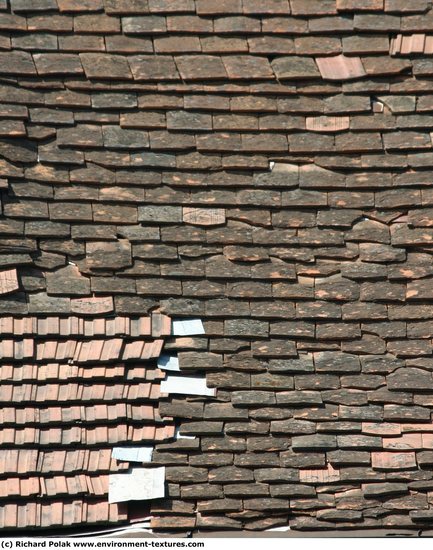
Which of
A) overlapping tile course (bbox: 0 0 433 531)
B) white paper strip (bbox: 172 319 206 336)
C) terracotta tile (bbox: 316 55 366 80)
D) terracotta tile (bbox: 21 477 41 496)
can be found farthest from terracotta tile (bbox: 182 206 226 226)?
terracotta tile (bbox: 21 477 41 496)

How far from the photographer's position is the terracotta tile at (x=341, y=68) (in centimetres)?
590

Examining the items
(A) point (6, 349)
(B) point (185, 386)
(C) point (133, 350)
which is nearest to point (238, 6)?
(C) point (133, 350)

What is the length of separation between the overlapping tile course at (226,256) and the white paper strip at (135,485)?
0.06 meters

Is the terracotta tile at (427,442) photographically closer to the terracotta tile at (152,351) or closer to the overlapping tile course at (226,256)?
the overlapping tile course at (226,256)

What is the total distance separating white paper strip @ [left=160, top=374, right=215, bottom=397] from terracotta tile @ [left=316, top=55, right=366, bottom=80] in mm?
2096

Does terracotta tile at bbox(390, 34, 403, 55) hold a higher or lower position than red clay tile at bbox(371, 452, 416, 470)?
higher

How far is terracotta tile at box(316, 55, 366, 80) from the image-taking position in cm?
590

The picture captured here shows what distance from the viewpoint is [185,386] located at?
19.3 ft

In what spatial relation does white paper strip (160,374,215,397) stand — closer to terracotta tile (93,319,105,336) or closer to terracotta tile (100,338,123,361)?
terracotta tile (100,338,123,361)

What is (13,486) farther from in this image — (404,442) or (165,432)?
(404,442)

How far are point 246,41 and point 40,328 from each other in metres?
2.22

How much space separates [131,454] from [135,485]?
0.19 m

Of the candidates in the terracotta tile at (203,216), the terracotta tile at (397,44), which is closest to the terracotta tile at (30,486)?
the terracotta tile at (203,216)

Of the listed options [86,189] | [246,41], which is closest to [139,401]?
[86,189]
